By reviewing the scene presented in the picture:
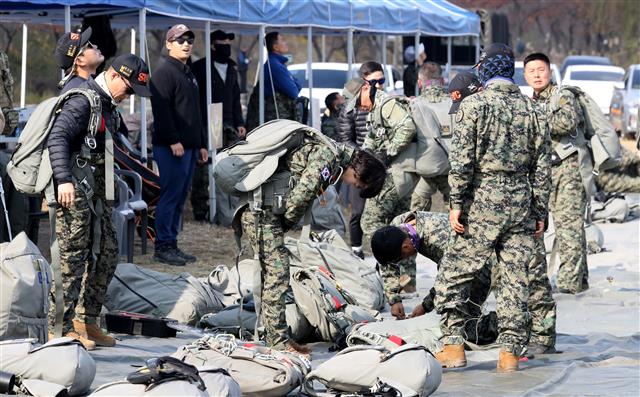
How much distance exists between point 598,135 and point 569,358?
9.23ft

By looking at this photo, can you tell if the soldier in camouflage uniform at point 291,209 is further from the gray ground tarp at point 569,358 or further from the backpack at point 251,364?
the backpack at point 251,364

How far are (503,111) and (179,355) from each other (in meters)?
2.30

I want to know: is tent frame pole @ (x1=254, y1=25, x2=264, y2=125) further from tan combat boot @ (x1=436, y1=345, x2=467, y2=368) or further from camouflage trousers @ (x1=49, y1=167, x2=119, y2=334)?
tan combat boot @ (x1=436, y1=345, x2=467, y2=368)

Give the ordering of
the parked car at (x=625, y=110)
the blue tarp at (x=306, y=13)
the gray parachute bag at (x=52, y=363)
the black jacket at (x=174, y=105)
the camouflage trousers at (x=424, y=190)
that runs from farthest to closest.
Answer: the parked car at (x=625, y=110)
the blue tarp at (x=306, y=13)
the black jacket at (x=174, y=105)
the camouflage trousers at (x=424, y=190)
the gray parachute bag at (x=52, y=363)

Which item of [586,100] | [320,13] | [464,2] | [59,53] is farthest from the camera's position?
[464,2]

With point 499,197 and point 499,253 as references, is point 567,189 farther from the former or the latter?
point 499,197

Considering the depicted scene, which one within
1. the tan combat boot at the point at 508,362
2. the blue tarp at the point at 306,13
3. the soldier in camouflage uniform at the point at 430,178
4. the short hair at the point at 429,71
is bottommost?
the tan combat boot at the point at 508,362

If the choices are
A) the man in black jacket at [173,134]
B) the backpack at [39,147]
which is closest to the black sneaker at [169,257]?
the man in black jacket at [173,134]

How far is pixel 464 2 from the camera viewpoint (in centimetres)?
5234

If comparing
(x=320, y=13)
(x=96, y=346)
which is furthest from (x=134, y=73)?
(x=320, y=13)

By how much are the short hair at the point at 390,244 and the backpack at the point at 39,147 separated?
1.81 m

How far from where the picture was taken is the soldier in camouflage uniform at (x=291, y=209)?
23.3 feet

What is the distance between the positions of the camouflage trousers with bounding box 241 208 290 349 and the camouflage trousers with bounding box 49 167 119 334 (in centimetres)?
80

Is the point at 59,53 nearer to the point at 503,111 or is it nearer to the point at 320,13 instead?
the point at 503,111
